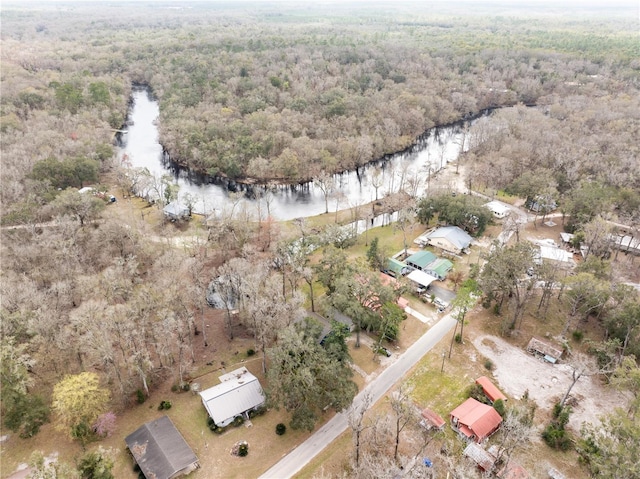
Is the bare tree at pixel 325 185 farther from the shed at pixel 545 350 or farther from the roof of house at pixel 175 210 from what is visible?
the shed at pixel 545 350

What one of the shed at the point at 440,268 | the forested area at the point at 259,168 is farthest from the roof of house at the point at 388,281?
the shed at the point at 440,268

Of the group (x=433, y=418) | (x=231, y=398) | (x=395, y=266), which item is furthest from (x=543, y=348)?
(x=231, y=398)

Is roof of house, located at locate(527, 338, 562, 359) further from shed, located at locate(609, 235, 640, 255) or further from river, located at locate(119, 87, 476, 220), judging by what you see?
river, located at locate(119, 87, 476, 220)

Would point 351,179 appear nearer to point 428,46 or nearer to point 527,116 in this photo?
point 527,116

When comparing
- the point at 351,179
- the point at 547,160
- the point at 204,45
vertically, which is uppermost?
the point at 204,45

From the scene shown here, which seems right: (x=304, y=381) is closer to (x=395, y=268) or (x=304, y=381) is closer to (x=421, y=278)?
(x=421, y=278)

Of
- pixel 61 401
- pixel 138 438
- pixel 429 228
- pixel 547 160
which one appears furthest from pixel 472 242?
pixel 61 401
